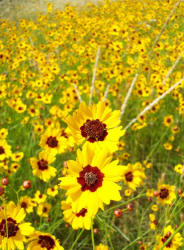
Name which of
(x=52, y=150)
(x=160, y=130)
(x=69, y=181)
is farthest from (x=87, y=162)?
(x=160, y=130)

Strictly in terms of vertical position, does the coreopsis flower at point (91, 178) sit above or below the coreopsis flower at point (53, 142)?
below

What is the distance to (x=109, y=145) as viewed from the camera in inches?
33.5

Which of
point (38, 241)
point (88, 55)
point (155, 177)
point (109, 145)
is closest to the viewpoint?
point (109, 145)

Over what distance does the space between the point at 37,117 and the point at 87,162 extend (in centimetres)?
176

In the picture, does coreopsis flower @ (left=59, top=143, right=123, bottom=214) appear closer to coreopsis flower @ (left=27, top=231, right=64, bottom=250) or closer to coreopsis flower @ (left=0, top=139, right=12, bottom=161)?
coreopsis flower @ (left=27, top=231, right=64, bottom=250)

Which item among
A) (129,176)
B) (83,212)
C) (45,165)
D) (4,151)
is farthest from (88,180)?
(4,151)

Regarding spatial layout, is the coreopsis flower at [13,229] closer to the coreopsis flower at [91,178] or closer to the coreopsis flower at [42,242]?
the coreopsis flower at [42,242]

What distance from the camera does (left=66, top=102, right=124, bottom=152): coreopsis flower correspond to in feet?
2.93

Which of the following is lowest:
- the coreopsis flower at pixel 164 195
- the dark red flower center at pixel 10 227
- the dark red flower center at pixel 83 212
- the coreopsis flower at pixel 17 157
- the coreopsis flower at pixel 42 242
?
the coreopsis flower at pixel 42 242

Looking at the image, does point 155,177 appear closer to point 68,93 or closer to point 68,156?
point 68,156

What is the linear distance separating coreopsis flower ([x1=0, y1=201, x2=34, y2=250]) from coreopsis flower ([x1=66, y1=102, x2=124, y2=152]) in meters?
0.38

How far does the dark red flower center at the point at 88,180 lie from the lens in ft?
2.52

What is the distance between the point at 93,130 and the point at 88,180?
21 cm

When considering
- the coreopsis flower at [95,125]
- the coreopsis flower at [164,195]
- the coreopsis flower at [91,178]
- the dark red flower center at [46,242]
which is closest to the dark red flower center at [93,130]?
the coreopsis flower at [95,125]
